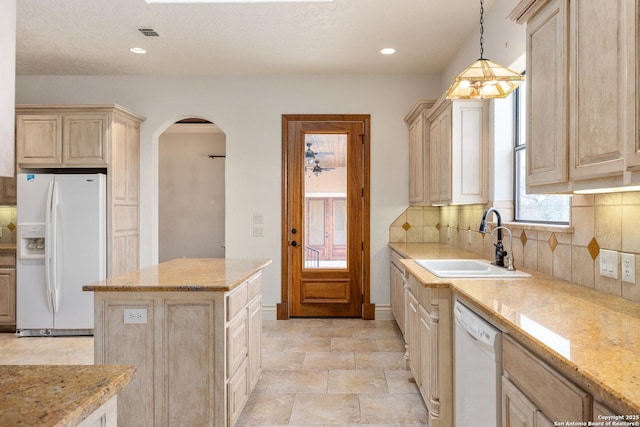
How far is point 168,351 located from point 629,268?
7.07ft

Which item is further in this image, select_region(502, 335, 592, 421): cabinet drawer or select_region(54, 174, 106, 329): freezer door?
select_region(54, 174, 106, 329): freezer door

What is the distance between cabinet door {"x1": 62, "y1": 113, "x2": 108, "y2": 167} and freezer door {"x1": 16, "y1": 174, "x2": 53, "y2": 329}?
1.08ft

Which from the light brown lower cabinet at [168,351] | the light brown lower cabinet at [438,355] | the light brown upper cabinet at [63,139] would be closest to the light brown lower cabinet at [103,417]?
the light brown lower cabinet at [168,351]

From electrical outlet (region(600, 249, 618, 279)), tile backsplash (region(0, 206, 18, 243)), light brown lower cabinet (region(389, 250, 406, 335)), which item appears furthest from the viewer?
tile backsplash (region(0, 206, 18, 243))

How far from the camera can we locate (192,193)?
7754 mm

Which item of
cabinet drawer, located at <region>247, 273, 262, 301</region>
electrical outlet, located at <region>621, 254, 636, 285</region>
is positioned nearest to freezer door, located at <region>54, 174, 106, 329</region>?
cabinet drawer, located at <region>247, 273, 262, 301</region>

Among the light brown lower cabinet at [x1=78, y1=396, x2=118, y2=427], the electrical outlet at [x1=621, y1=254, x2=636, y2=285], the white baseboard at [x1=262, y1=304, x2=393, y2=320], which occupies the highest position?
the electrical outlet at [x1=621, y1=254, x2=636, y2=285]

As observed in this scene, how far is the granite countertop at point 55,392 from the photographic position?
0.83 meters

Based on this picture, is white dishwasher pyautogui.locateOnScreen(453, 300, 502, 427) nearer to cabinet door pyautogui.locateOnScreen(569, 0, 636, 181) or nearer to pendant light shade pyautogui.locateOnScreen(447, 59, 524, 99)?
cabinet door pyautogui.locateOnScreen(569, 0, 636, 181)

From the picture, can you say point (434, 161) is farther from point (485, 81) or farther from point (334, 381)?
point (334, 381)

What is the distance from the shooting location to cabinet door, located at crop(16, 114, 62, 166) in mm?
4629

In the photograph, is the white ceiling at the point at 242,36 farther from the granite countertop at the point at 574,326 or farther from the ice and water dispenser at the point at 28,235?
the granite countertop at the point at 574,326

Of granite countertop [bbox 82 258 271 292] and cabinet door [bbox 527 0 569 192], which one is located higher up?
cabinet door [bbox 527 0 569 192]

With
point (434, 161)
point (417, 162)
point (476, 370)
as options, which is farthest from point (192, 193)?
point (476, 370)
